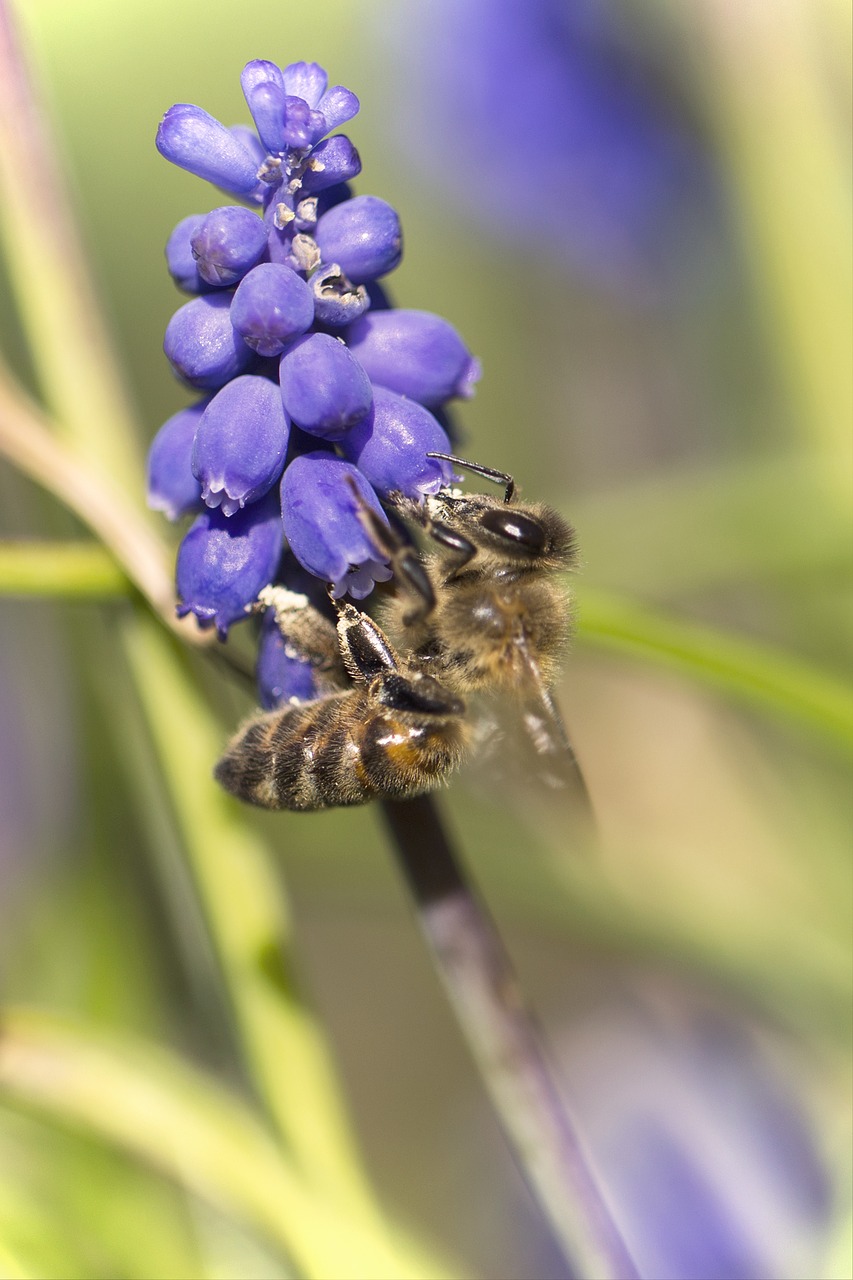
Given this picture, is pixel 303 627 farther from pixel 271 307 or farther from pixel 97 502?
pixel 271 307

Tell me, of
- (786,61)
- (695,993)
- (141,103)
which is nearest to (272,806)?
(695,993)

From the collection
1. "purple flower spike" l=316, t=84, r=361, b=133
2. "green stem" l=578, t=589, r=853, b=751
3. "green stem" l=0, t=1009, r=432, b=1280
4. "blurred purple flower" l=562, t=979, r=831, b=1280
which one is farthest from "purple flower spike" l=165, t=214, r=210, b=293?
"blurred purple flower" l=562, t=979, r=831, b=1280

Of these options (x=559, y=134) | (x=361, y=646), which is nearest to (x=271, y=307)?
(x=361, y=646)

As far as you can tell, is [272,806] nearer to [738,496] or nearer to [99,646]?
[99,646]

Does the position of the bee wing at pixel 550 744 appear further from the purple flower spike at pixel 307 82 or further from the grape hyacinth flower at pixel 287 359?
the purple flower spike at pixel 307 82

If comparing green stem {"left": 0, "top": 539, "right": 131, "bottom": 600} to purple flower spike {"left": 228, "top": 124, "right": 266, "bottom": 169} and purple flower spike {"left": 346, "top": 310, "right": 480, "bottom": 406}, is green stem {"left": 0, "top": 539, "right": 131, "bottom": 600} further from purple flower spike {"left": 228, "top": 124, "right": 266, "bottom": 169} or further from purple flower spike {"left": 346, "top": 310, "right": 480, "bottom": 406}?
purple flower spike {"left": 228, "top": 124, "right": 266, "bottom": 169}

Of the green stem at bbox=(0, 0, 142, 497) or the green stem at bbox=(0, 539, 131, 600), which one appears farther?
the green stem at bbox=(0, 0, 142, 497)
